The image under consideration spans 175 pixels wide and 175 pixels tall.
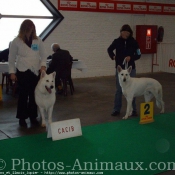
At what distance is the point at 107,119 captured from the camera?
5.44 m

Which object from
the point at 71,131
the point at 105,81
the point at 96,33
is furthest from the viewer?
the point at 96,33

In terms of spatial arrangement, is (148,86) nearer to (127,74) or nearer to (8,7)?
(127,74)

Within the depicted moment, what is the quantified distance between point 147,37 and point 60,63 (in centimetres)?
544

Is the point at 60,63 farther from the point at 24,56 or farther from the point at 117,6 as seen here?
the point at 117,6

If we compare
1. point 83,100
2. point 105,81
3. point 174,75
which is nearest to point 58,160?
point 83,100

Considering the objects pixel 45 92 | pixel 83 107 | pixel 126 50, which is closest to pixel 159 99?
pixel 126 50

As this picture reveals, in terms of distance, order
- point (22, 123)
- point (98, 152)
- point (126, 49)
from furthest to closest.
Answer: point (126, 49), point (22, 123), point (98, 152)

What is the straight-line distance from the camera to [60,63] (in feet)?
24.6

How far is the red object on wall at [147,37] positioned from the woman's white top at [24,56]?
7.56 m

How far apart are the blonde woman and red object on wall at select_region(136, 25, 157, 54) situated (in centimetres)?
752

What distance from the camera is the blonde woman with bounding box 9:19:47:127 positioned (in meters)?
4.70

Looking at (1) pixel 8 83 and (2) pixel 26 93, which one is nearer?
(2) pixel 26 93

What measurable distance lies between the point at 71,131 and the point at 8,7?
6148 mm

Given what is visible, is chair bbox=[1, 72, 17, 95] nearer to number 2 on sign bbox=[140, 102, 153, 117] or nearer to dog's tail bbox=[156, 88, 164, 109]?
dog's tail bbox=[156, 88, 164, 109]
